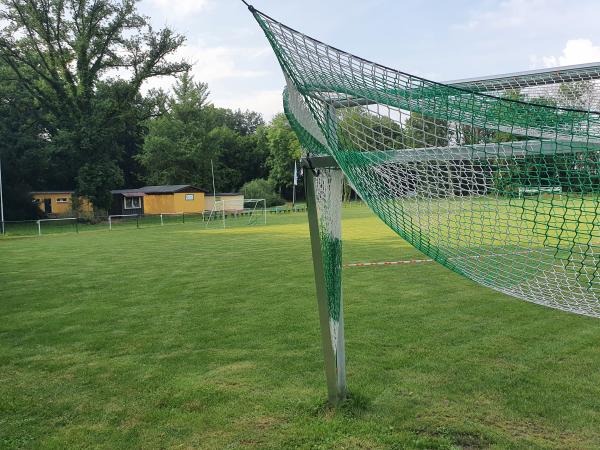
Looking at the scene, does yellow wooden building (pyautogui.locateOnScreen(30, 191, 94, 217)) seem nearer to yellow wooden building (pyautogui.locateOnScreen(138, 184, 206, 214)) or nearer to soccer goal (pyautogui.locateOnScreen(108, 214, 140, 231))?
yellow wooden building (pyautogui.locateOnScreen(138, 184, 206, 214))

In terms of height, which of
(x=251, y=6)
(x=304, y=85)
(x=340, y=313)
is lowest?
(x=340, y=313)

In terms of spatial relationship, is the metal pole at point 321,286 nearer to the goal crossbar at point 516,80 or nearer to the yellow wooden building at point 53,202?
the goal crossbar at point 516,80

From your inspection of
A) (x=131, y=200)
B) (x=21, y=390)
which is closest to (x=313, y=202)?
(x=21, y=390)

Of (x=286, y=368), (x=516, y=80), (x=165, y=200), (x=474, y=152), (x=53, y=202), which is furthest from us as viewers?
(x=53, y=202)

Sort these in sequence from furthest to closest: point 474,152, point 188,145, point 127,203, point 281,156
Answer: point 281,156, point 188,145, point 127,203, point 474,152

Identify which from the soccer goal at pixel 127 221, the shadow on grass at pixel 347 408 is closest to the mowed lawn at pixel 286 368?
the shadow on grass at pixel 347 408

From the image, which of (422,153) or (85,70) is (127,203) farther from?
(422,153)

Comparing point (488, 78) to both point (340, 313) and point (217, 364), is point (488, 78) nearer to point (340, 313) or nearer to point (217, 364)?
point (340, 313)

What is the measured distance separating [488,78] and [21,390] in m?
4.70

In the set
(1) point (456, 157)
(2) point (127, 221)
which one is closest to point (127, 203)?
(2) point (127, 221)

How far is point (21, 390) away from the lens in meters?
4.70

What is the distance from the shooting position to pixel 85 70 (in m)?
37.3

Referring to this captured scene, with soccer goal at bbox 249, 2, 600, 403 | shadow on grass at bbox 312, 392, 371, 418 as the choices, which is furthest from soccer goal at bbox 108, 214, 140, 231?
soccer goal at bbox 249, 2, 600, 403

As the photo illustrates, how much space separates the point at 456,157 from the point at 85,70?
129 feet
